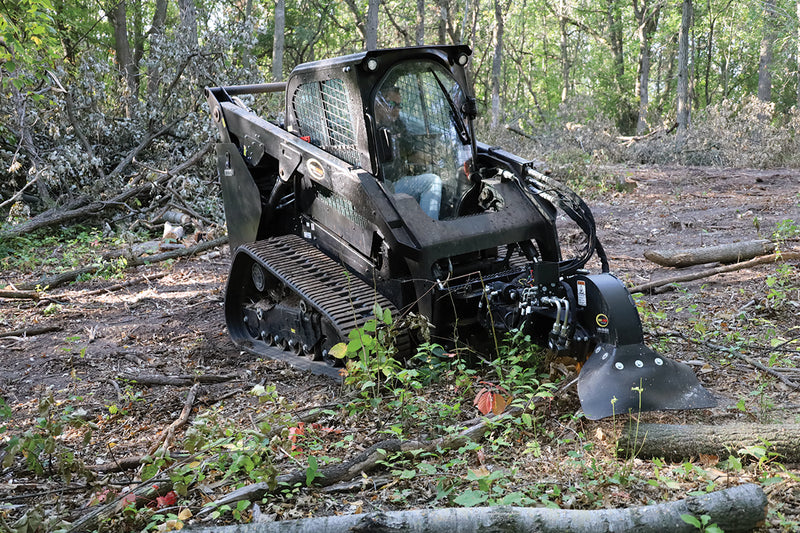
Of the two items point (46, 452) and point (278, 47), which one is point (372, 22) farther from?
point (46, 452)

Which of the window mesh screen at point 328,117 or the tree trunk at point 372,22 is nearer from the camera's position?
the window mesh screen at point 328,117

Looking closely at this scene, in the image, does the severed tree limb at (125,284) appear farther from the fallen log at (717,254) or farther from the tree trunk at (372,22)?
the tree trunk at (372,22)

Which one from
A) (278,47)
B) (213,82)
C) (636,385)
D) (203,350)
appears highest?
(278,47)

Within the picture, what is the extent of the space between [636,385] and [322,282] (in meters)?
2.67

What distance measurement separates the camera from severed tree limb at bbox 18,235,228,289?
8.82 m

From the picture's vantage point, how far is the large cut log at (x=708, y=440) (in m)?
3.27

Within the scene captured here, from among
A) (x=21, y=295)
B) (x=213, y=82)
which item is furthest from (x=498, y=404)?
(x=213, y=82)

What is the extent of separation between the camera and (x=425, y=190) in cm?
537

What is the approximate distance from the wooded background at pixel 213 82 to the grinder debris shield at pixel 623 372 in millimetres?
6773

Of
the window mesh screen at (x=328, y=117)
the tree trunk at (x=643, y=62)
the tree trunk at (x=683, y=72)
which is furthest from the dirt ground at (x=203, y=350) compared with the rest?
the tree trunk at (x=643, y=62)

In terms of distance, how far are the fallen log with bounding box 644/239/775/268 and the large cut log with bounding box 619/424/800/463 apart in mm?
4334

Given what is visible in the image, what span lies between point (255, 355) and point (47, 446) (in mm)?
2584

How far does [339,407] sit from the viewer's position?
4629 millimetres

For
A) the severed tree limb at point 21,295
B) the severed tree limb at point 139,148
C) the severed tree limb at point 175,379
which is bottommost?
the severed tree limb at point 175,379
